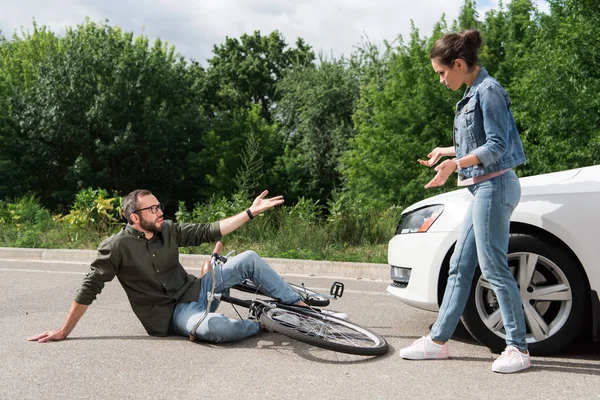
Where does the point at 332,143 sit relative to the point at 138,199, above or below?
above

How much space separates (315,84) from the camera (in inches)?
1700

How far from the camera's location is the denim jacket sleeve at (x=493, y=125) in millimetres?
3930

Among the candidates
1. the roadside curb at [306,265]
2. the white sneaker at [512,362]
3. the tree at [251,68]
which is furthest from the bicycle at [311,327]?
the tree at [251,68]

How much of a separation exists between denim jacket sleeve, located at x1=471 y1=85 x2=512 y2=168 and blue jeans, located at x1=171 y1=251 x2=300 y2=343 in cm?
186

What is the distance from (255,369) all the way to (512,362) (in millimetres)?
1568

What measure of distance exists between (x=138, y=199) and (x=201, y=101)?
4598cm

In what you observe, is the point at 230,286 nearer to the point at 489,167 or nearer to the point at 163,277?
the point at 163,277

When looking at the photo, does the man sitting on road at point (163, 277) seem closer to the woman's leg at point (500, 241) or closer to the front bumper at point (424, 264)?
the front bumper at point (424, 264)

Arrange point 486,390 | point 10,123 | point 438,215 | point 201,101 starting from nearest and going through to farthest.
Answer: point 486,390
point 438,215
point 10,123
point 201,101

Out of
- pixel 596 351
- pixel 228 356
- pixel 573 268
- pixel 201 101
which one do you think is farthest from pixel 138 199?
pixel 201 101

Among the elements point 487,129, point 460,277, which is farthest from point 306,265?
point 487,129

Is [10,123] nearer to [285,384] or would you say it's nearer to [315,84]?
[315,84]

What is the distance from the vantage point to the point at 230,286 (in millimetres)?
5145

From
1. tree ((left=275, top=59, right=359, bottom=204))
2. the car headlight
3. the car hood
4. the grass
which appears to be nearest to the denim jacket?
the car hood
